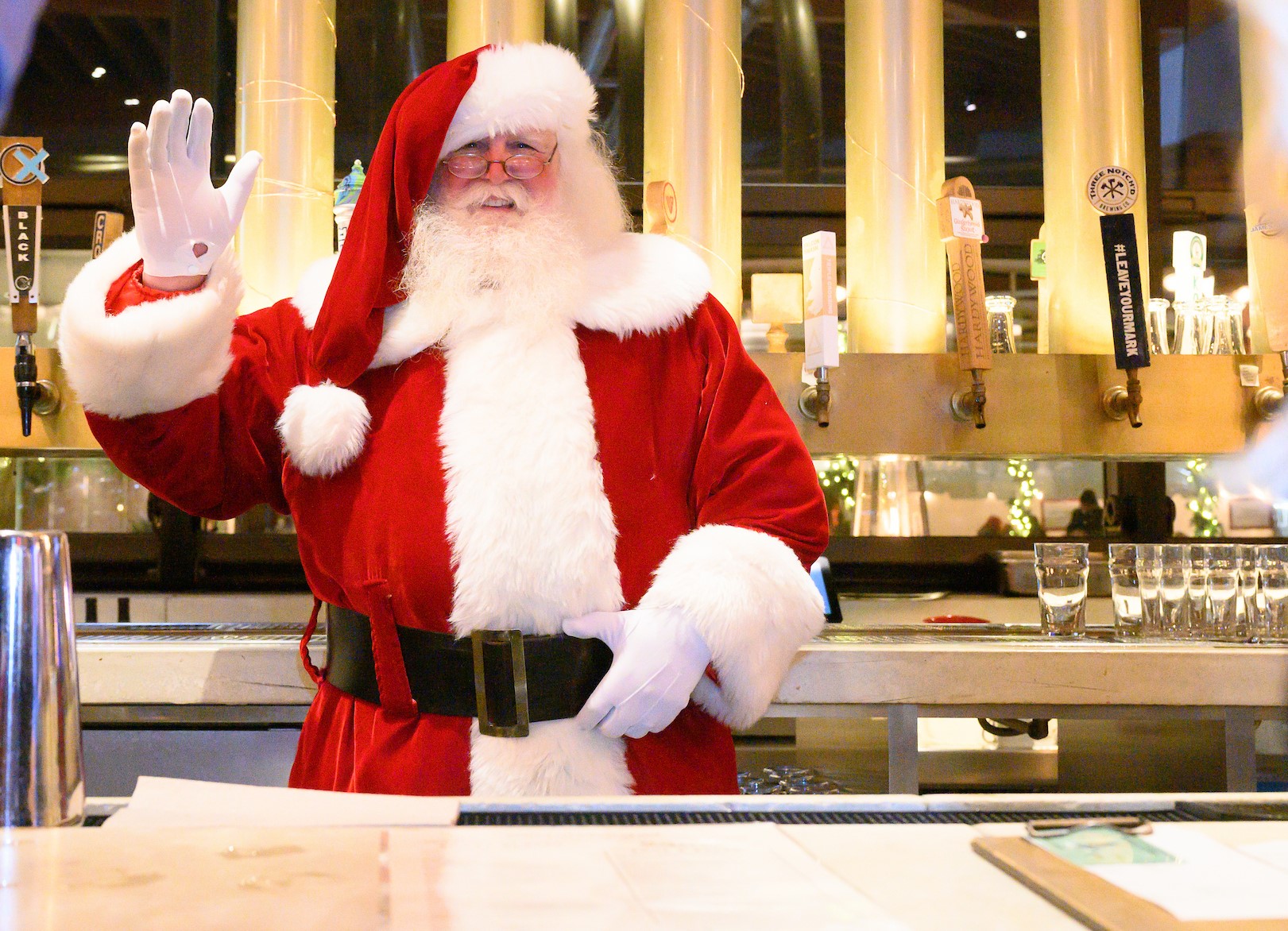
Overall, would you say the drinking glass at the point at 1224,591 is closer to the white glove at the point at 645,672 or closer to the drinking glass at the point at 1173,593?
the drinking glass at the point at 1173,593

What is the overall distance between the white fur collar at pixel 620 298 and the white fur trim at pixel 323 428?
0.30 feet

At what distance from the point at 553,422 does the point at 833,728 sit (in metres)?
0.87

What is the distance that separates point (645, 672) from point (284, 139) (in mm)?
1441

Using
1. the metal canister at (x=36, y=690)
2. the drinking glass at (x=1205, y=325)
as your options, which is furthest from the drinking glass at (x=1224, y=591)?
the metal canister at (x=36, y=690)

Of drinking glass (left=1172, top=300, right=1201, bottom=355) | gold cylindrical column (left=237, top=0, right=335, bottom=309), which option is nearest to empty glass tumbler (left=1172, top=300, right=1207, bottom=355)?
drinking glass (left=1172, top=300, right=1201, bottom=355)

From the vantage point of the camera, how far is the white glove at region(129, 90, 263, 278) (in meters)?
1.25

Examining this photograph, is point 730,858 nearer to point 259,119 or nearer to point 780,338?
point 780,338

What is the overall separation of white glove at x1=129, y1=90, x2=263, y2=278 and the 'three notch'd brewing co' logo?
2.56 ft

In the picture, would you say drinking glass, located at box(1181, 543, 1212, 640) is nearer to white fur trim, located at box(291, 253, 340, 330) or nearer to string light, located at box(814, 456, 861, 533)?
string light, located at box(814, 456, 861, 533)

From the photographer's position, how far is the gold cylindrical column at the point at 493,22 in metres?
2.21

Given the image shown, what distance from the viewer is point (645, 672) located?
3.84ft

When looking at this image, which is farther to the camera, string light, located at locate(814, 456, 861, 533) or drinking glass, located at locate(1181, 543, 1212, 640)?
string light, located at locate(814, 456, 861, 533)

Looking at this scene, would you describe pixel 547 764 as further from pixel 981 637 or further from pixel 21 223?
pixel 21 223

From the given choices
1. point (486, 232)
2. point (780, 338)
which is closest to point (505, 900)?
point (486, 232)
